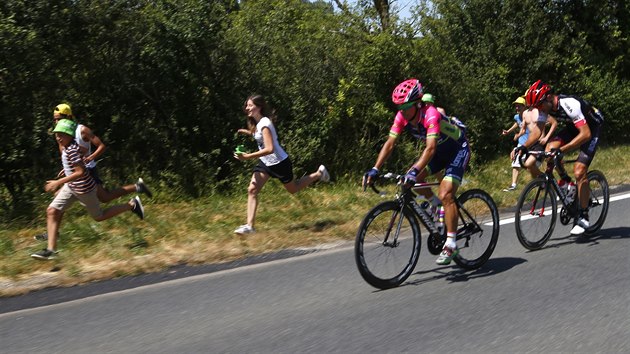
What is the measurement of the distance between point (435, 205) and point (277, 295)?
1756 mm

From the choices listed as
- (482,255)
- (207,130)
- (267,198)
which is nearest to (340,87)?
(207,130)

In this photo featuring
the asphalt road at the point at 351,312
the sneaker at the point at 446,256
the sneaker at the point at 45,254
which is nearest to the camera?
the asphalt road at the point at 351,312

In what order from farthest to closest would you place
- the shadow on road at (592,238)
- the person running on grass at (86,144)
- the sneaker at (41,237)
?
the sneaker at (41,237)
the person running on grass at (86,144)
the shadow on road at (592,238)

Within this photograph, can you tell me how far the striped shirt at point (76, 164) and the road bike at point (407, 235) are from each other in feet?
11.8

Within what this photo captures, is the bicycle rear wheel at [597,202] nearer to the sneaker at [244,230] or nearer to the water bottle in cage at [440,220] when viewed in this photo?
the water bottle in cage at [440,220]

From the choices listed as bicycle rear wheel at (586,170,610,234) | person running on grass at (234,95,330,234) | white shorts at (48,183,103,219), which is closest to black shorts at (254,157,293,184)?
person running on grass at (234,95,330,234)

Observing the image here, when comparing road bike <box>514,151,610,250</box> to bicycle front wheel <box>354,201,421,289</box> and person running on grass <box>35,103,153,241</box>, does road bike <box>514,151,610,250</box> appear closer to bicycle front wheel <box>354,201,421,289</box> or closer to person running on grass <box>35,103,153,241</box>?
bicycle front wheel <box>354,201,421,289</box>

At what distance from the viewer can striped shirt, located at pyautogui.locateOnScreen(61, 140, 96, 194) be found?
844 centimetres

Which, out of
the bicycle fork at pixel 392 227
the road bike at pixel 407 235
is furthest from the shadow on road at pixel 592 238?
the bicycle fork at pixel 392 227

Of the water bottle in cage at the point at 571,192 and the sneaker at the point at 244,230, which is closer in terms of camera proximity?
the water bottle in cage at the point at 571,192

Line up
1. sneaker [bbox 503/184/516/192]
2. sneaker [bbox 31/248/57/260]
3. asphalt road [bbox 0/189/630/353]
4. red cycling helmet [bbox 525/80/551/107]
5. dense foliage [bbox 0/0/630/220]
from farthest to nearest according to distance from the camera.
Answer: sneaker [bbox 503/184/516/192]
dense foliage [bbox 0/0/630/220]
red cycling helmet [bbox 525/80/551/107]
sneaker [bbox 31/248/57/260]
asphalt road [bbox 0/189/630/353]

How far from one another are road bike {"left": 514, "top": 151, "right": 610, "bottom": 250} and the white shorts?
4.78 m

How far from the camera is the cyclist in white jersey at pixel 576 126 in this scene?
8.24 metres

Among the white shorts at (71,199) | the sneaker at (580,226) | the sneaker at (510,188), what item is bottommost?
the sneaker at (580,226)
